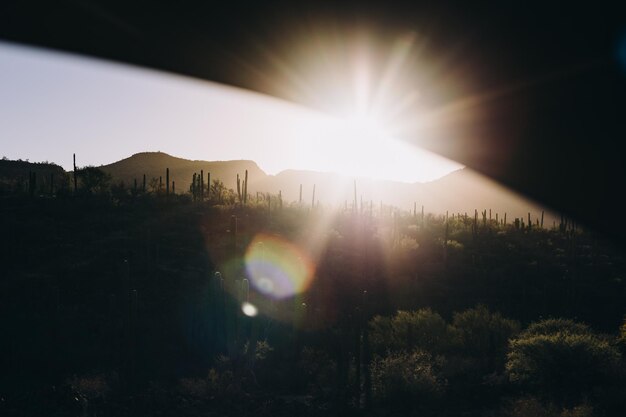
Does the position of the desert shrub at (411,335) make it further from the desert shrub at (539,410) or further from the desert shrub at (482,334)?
the desert shrub at (539,410)

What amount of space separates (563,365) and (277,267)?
19156mm

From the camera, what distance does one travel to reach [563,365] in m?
16.0

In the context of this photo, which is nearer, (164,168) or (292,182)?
(164,168)

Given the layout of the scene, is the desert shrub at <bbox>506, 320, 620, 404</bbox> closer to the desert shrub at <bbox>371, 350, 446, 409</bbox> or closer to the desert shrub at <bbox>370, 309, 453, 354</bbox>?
the desert shrub at <bbox>371, 350, 446, 409</bbox>

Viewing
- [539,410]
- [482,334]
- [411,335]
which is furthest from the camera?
[482,334]

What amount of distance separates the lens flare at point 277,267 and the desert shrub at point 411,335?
764cm

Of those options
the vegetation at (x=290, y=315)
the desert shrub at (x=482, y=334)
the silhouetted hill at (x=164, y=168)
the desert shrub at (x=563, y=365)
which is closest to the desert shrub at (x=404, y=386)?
the vegetation at (x=290, y=315)

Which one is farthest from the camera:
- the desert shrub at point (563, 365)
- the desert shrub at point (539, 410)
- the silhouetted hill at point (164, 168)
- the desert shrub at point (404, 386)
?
the silhouetted hill at point (164, 168)

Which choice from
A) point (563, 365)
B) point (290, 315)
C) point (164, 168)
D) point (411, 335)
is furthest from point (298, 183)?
point (563, 365)

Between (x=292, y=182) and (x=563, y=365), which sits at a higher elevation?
(x=292, y=182)

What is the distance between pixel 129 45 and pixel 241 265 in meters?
29.3

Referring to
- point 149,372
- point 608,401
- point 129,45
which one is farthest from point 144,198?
point 129,45

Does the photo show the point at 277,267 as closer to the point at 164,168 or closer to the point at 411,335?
the point at 411,335

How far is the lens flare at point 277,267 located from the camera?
29625 mm
